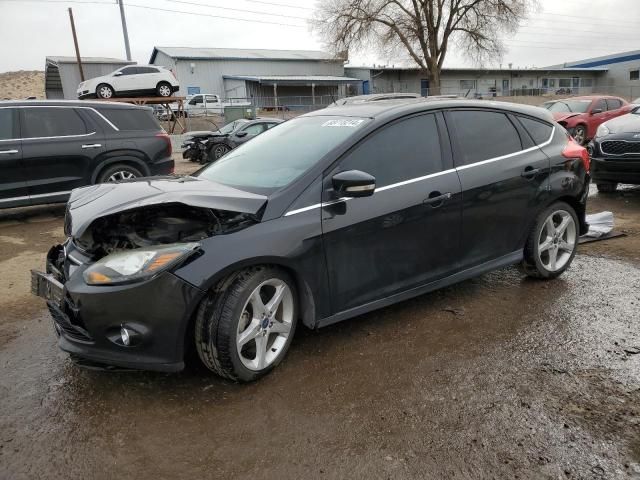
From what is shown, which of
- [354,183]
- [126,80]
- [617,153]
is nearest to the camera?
[354,183]

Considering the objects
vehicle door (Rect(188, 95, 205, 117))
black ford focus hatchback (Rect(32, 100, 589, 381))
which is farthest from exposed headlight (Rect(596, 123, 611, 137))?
vehicle door (Rect(188, 95, 205, 117))

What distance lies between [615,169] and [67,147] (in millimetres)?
8002

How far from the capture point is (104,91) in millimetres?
21906

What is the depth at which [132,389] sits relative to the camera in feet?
9.15

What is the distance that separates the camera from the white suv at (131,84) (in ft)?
71.5

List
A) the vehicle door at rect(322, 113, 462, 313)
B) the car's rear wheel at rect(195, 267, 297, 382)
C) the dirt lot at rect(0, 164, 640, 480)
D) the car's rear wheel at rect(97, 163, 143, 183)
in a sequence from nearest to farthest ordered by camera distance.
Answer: the dirt lot at rect(0, 164, 640, 480) < the car's rear wheel at rect(195, 267, 297, 382) < the vehicle door at rect(322, 113, 462, 313) < the car's rear wheel at rect(97, 163, 143, 183)

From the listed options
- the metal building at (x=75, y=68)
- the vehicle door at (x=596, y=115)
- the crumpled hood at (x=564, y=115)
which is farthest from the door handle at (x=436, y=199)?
the metal building at (x=75, y=68)

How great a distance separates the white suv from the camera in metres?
21.8

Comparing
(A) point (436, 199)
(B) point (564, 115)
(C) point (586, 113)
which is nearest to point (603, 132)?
(A) point (436, 199)

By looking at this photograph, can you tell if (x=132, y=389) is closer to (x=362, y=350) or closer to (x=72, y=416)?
(x=72, y=416)

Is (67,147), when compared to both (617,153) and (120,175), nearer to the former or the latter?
(120,175)

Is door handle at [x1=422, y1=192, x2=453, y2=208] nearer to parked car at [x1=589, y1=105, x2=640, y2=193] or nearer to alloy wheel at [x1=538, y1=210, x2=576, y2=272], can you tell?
alloy wheel at [x1=538, y1=210, x2=576, y2=272]

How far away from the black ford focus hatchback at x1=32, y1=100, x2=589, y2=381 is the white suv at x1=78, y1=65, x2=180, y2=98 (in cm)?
2080

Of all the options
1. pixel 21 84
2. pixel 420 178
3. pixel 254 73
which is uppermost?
pixel 21 84
